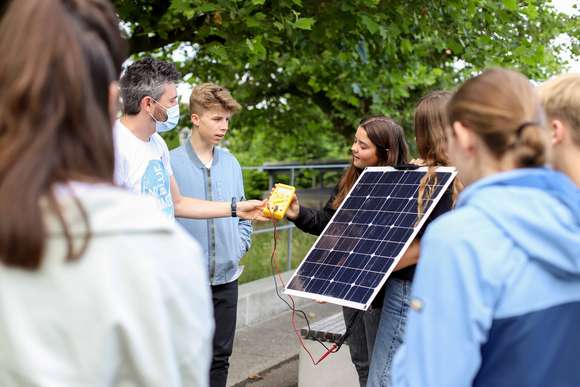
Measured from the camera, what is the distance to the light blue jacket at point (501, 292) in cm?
173

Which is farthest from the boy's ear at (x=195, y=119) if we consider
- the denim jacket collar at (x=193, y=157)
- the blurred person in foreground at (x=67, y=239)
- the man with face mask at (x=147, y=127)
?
the blurred person in foreground at (x=67, y=239)

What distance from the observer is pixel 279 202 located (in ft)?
13.1

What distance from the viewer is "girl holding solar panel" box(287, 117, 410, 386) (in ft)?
13.3

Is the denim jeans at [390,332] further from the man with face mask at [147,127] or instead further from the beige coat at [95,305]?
the beige coat at [95,305]

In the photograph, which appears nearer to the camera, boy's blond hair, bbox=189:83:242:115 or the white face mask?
the white face mask

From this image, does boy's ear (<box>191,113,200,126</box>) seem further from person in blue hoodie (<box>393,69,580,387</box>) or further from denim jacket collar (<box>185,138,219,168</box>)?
person in blue hoodie (<box>393,69,580,387</box>)

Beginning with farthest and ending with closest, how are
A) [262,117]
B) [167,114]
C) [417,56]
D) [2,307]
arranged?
[262,117] < [417,56] < [167,114] < [2,307]

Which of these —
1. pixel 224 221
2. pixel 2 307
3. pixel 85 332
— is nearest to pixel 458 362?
pixel 85 332

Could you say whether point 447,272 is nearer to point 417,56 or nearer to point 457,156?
point 457,156

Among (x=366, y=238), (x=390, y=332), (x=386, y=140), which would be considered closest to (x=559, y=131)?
(x=366, y=238)

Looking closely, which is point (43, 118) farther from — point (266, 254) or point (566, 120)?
point (266, 254)

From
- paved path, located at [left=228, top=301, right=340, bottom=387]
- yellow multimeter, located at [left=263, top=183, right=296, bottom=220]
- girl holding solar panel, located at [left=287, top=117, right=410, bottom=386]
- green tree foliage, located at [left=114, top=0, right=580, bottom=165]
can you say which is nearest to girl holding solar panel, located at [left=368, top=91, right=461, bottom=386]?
girl holding solar panel, located at [left=287, top=117, right=410, bottom=386]

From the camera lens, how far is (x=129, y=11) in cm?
711

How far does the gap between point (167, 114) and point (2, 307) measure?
→ 2487 mm
